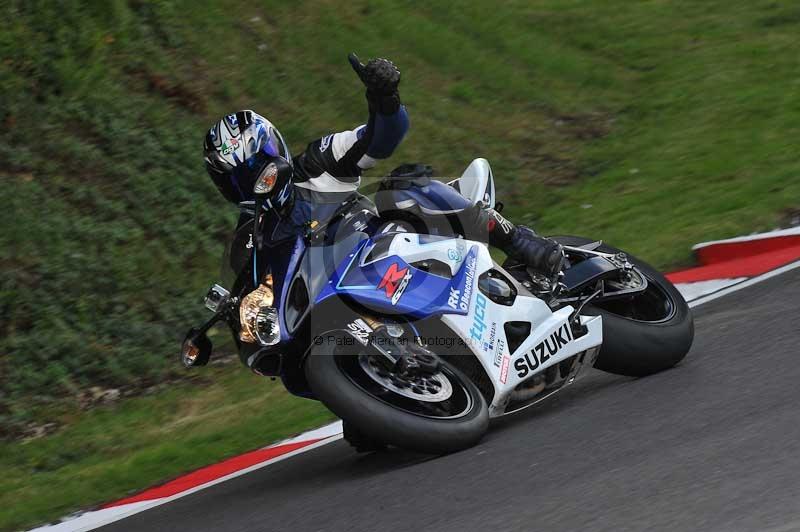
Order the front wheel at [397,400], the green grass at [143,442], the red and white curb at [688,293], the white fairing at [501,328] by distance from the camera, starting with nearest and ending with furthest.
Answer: the front wheel at [397,400] < the white fairing at [501,328] < the red and white curb at [688,293] < the green grass at [143,442]

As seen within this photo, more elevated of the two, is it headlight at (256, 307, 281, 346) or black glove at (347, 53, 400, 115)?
black glove at (347, 53, 400, 115)

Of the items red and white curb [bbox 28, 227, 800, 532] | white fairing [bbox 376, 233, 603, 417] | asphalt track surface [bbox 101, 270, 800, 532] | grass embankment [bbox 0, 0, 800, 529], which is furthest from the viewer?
grass embankment [bbox 0, 0, 800, 529]

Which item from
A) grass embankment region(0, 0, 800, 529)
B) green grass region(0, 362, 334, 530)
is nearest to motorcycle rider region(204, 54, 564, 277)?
green grass region(0, 362, 334, 530)

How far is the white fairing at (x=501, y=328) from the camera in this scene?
5.46 meters

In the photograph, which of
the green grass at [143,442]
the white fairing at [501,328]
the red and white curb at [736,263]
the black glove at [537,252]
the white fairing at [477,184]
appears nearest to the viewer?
the white fairing at [501,328]

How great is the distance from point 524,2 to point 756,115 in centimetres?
609

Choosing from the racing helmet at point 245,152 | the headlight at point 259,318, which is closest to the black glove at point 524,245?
the racing helmet at point 245,152

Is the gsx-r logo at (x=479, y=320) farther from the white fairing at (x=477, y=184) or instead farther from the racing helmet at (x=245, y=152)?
the racing helmet at (x=245, y=152)

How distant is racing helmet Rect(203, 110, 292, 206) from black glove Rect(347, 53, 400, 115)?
490mm

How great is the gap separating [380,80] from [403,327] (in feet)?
3.65

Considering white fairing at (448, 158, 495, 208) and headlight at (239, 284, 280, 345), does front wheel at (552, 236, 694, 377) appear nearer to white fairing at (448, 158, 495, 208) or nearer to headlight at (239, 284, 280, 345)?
white fairing at (448, 158, 495, 208)

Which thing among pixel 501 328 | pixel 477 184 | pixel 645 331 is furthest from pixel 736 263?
pixel 501 328

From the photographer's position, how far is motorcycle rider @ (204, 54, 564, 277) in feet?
17.4

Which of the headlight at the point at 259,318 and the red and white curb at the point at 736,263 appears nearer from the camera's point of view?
the headlight at the point at 259,318
